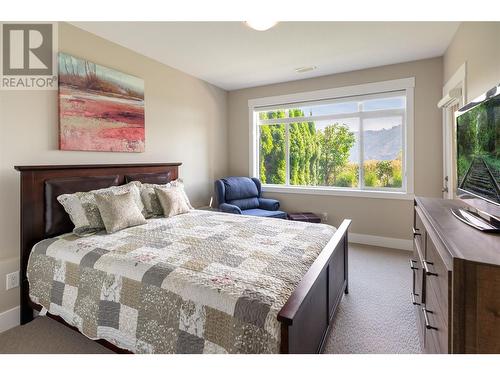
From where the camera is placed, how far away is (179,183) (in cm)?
319

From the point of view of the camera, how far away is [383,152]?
3826 millimetres

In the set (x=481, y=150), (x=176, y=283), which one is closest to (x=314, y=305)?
(x=176, y=283)

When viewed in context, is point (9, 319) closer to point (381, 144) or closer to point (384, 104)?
point (381, 144)

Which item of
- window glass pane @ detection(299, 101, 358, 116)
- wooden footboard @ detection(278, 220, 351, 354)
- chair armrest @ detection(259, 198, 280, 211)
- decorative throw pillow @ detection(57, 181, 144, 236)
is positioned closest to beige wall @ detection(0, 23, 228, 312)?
decorative throw pillow @ detection(57, 181, 144, 236)

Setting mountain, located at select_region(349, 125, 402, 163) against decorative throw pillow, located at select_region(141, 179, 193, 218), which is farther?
mountain, located at select_region(349, 125, 402, 163)

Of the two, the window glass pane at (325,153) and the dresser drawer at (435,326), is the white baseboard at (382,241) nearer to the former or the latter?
the window glass pane at (325,153)

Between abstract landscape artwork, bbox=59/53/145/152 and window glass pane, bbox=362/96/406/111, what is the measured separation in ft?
A: 10.2

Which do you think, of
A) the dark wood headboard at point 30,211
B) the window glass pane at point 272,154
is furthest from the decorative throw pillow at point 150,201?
the window glass pane at point 272,154

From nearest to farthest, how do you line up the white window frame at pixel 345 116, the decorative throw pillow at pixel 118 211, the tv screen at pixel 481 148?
the tv screen at pixel 481 148 < the decorative throw pillow at pixel 118 211 < the white window frame at pixel 345 116

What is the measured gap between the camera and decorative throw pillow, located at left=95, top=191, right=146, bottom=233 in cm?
215

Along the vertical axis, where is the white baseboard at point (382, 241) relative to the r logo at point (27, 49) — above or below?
below

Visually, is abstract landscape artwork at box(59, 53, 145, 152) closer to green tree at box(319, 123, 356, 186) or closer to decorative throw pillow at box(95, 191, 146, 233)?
decorative throw pillow at box(95, 191, 146, 233)

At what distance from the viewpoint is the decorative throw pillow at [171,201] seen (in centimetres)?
277

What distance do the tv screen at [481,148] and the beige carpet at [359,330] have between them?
111 centimetres
